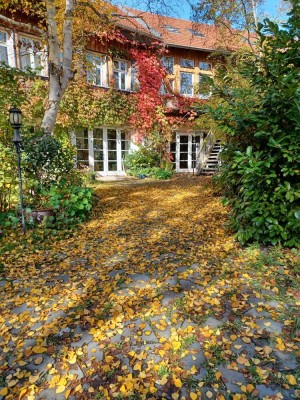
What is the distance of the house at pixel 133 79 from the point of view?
10.1m

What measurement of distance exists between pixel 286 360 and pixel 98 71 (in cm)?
1152

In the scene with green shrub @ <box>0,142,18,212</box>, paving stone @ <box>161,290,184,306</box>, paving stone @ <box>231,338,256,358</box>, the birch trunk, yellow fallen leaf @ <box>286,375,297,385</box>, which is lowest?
yellow fallen leaf @ <box>286,375,297,385</box>

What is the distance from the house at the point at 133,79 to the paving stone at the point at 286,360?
9038 mm

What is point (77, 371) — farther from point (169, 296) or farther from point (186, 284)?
point (186, 284)

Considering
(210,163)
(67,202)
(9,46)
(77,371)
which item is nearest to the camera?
(77,371)

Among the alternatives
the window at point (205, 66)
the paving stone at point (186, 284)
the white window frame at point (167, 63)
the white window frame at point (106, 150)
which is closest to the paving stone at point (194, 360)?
the paving stone at point (186, 284)

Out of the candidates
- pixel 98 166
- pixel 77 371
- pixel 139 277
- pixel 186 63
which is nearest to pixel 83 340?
pixel 77 371

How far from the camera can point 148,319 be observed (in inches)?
84.8

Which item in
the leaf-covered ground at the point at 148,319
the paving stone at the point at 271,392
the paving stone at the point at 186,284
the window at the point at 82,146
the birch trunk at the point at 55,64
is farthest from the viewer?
the window at the point at 82,146

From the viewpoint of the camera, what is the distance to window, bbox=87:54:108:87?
10.4 m

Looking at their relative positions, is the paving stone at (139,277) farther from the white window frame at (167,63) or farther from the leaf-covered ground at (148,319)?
the white window frame at (167,63)

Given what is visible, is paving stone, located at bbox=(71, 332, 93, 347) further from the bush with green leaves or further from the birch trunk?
the birch trunk

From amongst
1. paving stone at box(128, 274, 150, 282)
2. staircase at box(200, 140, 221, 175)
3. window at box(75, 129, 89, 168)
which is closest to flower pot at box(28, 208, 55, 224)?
paving stone at box(128, 274, 150, 282)

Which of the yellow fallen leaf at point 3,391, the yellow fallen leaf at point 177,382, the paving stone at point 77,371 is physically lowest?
the yellow fallen leaf at point 3,391
